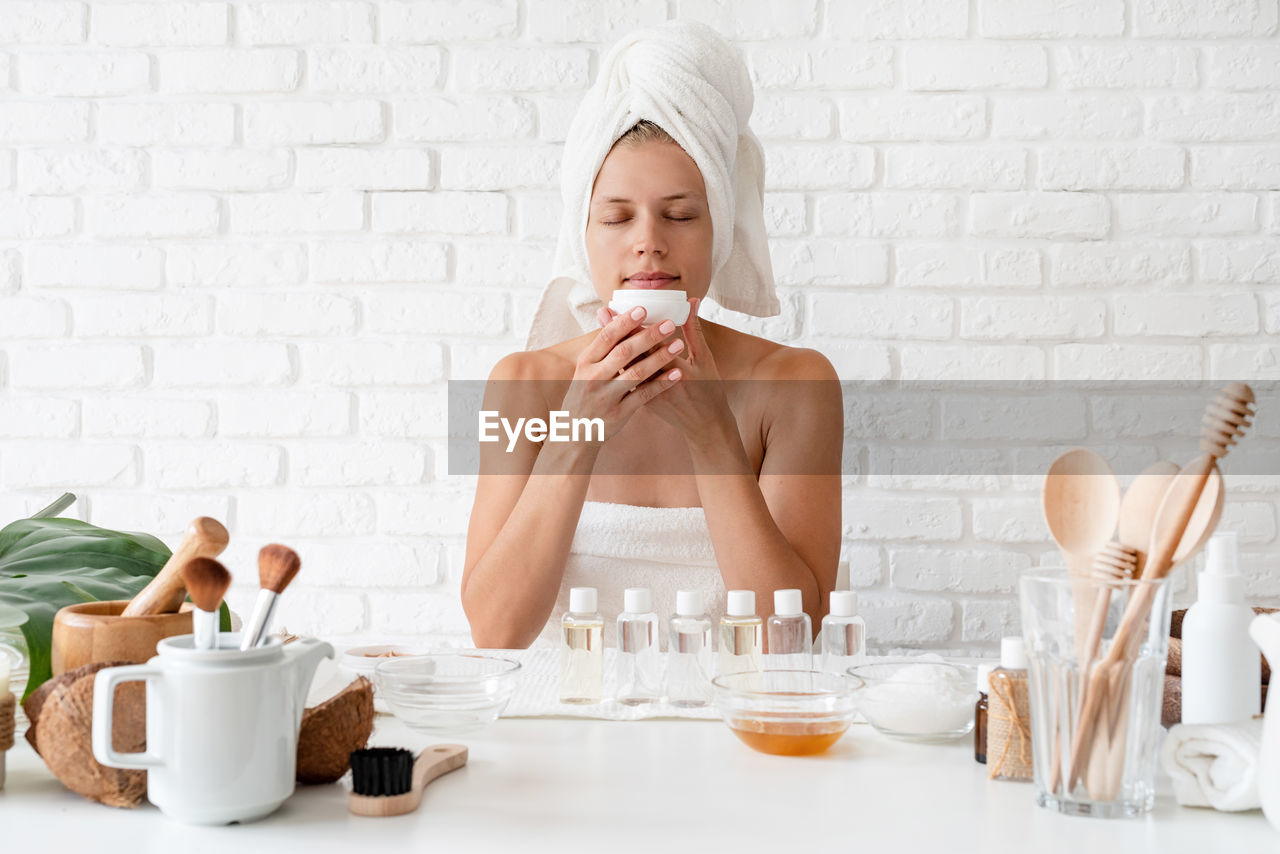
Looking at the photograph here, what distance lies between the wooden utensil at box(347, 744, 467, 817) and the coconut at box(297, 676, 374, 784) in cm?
2

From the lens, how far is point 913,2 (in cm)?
175

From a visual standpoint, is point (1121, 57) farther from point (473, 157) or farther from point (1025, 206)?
point (473, 157)

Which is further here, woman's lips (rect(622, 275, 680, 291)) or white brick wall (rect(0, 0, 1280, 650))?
white brick wall (rect(0, 0, 1280, 650))

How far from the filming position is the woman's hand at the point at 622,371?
1277mm

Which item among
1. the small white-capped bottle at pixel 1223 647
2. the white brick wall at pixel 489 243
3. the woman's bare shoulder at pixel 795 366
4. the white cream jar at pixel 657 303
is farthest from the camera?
the white brick wall at pixel 489 243

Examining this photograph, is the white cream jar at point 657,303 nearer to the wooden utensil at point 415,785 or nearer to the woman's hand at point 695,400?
the woman's hand at point 695,400

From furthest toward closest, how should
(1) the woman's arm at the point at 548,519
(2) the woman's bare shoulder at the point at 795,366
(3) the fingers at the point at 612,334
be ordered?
1. (2) the woman's bare shoulder at the point at 795,366
2. (1) the woman's arm at the point at 548,519
3. (3) the fingers at the point at 612,334

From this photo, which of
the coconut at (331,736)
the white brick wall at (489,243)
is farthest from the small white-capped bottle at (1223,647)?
the white brick wall at (489,243)

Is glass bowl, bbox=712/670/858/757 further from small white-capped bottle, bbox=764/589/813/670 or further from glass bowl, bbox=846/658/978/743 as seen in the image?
small white-capped bottle, bbox=764/589/813/670

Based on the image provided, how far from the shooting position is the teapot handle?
58 cm

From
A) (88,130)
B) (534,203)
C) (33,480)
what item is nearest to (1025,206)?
(534,203)

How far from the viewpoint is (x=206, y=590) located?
580mm

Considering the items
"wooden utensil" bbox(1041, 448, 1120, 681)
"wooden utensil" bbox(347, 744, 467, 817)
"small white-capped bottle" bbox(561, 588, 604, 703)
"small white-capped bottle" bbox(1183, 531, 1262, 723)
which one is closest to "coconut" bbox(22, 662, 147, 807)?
"wooden utensil" bbox(347, 744, 467, 817)

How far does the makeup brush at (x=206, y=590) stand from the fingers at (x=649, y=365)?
776 millimetres
